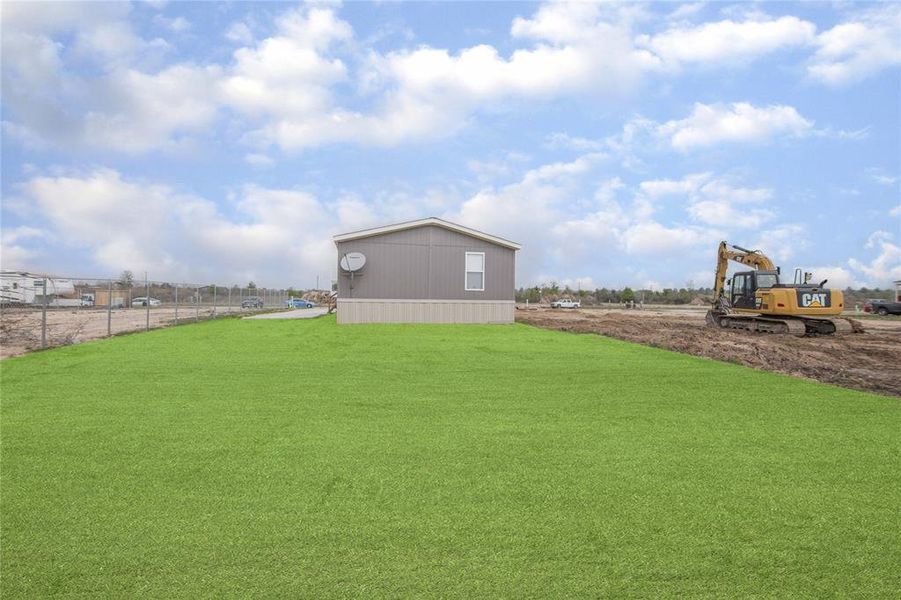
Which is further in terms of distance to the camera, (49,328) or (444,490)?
(49,328)

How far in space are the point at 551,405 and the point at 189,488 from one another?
436cm

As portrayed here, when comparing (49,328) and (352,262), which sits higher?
(352,262)

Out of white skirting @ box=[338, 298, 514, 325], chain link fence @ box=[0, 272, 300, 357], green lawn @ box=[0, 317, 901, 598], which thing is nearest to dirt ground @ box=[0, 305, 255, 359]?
chain link fence @ box=[0, 272, 300, 357]

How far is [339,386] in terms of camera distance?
27.0 feet

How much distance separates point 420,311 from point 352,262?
3195 mm

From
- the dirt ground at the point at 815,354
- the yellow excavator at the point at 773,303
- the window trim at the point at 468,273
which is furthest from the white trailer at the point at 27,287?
the yellow excavator at the point at 773,303

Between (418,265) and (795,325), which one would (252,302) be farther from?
(795,325)

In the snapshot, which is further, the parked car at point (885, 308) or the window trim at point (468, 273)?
the parked car at point (885, 308)

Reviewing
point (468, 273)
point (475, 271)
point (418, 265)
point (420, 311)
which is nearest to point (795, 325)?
point (475, 271)

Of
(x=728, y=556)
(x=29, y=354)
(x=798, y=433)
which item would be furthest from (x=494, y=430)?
(x=29, y=354)

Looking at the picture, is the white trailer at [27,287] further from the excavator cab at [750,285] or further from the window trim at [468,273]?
the excavator cab at [750,285]

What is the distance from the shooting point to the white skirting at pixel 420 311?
69.6 feet

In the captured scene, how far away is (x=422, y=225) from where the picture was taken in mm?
21391

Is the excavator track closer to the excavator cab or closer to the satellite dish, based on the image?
the excavator cab
